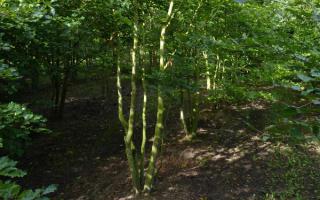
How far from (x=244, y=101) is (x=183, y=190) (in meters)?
4.87

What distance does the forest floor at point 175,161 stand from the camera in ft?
21.4

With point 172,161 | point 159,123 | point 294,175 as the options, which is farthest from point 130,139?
point 294,175

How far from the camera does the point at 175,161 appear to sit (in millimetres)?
7520

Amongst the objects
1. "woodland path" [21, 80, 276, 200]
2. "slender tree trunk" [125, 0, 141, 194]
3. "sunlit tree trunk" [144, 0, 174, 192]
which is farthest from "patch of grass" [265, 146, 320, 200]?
"slender tree trunk" [125, 0, 141, 194]

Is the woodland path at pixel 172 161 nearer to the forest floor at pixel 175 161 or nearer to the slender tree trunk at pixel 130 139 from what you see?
the forest floor at pixel 175 161

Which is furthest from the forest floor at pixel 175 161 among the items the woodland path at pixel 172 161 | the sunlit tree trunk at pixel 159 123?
the sunlit tree trunk at pixel 159 123

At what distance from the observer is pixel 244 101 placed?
10523 millimetres

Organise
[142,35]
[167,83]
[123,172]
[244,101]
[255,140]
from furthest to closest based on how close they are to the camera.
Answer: [244,101] < [255,140] < [123,172] < [142,35] < [167,83]

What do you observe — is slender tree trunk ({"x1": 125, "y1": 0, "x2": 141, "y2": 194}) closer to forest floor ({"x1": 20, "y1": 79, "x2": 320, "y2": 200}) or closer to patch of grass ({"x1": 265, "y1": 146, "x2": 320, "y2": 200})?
forest floor ({"x1": 20, "y1": 79, "x2": 320, "y2": 200})

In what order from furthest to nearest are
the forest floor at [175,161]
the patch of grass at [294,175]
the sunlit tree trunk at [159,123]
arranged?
the forest floor at [175,161]
the patch of grass at [294,175]
the sunlit tree trunk at [159,123]

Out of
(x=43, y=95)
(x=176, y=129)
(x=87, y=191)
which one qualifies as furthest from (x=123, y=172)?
(x=43, y=95)

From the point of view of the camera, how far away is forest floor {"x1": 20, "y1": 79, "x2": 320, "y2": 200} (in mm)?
6523

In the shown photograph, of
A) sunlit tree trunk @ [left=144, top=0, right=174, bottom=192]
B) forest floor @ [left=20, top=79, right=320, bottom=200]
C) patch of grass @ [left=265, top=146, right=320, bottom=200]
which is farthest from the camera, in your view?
forest floor @ [left=20, top=79, right=320, bottom=200]

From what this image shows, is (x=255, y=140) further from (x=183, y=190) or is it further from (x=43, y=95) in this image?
(x=43, y=95)
